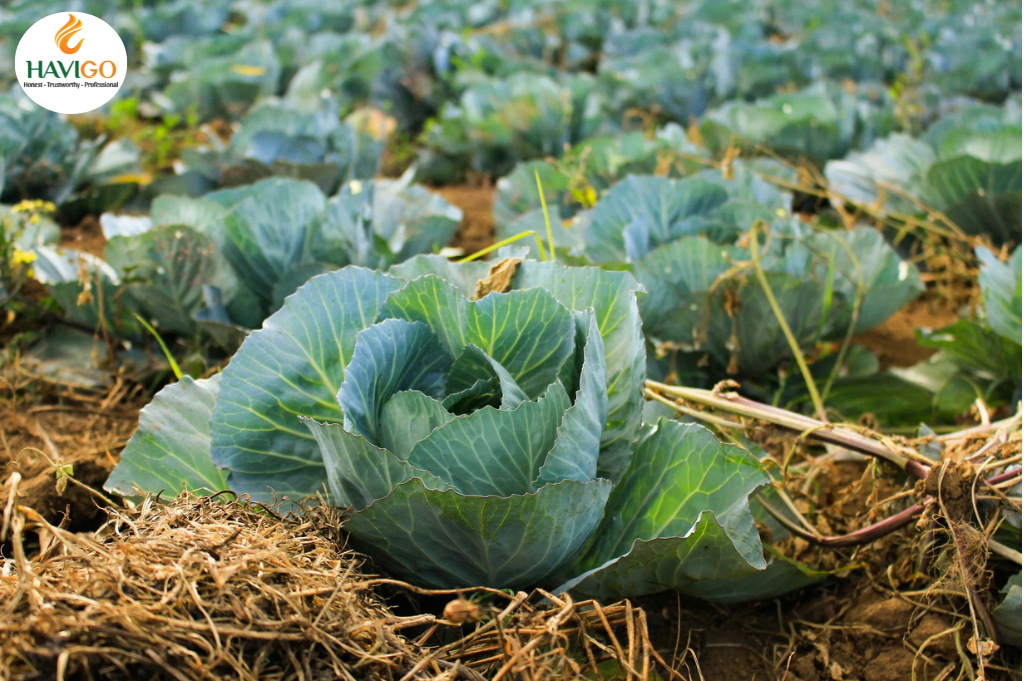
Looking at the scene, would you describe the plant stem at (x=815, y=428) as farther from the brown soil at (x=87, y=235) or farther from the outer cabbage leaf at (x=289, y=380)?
the brown soil at (x=87, y=235)

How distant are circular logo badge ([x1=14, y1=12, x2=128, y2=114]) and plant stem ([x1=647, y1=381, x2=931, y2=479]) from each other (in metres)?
2.11

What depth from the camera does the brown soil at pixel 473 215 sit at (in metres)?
3.61

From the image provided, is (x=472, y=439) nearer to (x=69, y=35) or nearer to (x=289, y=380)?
(x=289, y=380)

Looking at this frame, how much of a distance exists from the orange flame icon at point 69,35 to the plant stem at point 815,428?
2.21 m

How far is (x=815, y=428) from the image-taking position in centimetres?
165

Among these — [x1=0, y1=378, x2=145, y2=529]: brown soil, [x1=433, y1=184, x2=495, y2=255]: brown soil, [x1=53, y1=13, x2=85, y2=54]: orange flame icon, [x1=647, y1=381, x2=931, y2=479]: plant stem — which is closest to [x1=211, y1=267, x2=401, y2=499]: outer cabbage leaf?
[x1=0, y1=378, x2=145, y2=529]: brown soil

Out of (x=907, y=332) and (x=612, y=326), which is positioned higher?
(x=612, y=326)

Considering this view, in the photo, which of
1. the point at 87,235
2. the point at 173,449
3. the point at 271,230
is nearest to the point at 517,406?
the point at 173,449

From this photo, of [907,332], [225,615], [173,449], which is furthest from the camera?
[907,332]

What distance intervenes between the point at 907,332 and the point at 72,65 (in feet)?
10.2

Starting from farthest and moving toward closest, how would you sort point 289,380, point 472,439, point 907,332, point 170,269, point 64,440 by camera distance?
point 907,332, point 170,269, point 64,440, point 289,380, point 472,439

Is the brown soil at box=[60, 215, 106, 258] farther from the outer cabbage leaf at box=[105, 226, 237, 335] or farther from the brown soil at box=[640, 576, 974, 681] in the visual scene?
the brown soil at box=[640, 576, 974, 681]

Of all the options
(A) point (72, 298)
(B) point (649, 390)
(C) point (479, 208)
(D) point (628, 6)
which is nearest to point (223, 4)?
(D) point (628, 6)

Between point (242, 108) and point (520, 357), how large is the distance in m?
4.13
